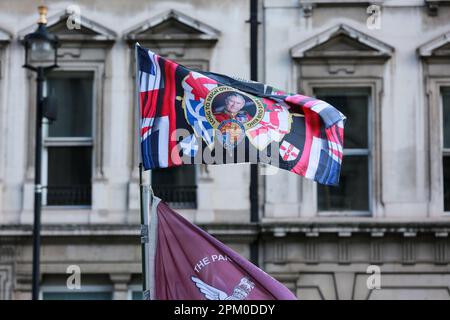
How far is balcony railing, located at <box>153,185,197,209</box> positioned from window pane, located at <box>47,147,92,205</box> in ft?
3.84

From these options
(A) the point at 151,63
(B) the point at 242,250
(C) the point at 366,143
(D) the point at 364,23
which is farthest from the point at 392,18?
(A) the point at 151,63

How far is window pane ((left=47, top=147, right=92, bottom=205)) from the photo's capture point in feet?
57.8

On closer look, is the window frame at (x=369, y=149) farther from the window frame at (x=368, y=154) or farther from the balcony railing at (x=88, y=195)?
the balcony railing at (x=88, y=195)

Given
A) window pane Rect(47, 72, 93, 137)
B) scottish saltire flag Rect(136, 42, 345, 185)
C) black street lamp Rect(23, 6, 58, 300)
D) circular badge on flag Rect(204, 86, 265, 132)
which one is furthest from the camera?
window pane Rect(47, 72, 93, 137)

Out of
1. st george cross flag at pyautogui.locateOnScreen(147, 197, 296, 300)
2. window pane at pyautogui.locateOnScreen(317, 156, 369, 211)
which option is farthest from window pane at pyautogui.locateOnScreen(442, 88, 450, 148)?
st george cross flag at pyautogui.locateOnScreen(147, 197, 296, 300)

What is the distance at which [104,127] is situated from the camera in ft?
57.8

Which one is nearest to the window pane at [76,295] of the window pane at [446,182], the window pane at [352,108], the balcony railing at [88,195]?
the balcony railing at [88,195]

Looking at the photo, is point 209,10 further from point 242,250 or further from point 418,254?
point 418,254

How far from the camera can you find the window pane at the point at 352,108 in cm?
1777

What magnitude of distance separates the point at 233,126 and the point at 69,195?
26.1 ft

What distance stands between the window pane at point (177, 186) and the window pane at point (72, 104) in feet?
4.59

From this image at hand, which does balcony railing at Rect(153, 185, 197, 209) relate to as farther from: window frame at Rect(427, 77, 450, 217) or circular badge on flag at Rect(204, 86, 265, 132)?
circular badge on flag at Rect(204, 86, 265, 132)

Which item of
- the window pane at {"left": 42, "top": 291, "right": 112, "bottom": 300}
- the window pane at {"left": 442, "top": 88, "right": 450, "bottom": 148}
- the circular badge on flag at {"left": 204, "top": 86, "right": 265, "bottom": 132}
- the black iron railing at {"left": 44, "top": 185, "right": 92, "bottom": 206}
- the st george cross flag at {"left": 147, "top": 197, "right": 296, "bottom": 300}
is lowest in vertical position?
the window pane at {"left": 42, "top": 291, "right": 112, "bottom": 300}
